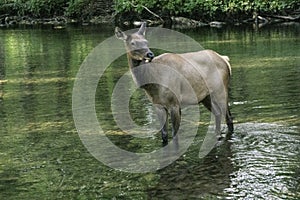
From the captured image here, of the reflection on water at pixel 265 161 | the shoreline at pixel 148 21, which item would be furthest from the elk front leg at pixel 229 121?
the shoreline at pixel 148 21

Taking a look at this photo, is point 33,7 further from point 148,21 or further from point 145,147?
point 145,147

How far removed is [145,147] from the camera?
374 inches

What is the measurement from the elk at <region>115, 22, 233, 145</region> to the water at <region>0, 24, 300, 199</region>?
522mm

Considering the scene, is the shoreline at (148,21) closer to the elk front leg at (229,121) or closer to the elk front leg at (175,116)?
the elk front leg at (229,121)

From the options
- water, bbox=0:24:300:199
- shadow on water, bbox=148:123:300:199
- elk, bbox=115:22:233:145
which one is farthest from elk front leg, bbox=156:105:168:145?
shadow on water, bbox=148:123:300:199

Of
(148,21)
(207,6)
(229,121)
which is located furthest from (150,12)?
(229,121)

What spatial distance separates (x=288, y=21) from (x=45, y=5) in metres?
23.0

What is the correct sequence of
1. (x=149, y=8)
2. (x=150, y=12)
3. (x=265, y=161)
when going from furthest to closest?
1. (x=149, y=8)
2. (x=150, y=12)
3. (x=265, y=161)

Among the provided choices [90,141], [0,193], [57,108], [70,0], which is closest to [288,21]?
[70,0]

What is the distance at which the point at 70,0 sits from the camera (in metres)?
52.3

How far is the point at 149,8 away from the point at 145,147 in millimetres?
38104

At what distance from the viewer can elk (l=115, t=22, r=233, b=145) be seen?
8.70 meters

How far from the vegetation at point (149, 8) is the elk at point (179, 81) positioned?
32.2 meters

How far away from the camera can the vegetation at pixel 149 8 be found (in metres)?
42.1
